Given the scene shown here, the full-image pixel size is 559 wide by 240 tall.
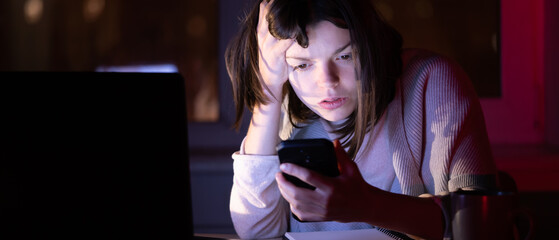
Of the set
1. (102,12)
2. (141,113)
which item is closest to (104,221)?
(141,113)

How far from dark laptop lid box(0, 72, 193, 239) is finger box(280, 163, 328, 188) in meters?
0.15

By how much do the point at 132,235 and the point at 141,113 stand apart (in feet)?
0.54

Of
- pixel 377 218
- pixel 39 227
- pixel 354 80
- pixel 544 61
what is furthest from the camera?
pixel 544 61

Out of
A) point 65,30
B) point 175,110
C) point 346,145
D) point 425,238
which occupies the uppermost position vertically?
point 65,30

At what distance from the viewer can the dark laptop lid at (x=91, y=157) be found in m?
0.69

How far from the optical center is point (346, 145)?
1154 mm

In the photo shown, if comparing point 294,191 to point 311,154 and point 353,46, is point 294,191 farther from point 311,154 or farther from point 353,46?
point 353,46

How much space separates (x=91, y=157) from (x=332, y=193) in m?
0.35

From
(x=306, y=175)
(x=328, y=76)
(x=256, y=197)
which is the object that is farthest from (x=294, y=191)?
(x=256, y=197)

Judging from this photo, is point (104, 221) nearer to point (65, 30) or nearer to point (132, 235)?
point (132, 235)

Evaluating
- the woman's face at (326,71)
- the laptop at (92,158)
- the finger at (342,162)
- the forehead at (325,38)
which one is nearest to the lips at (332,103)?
the woman's face at (326,71)

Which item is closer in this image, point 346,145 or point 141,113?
point 141,113

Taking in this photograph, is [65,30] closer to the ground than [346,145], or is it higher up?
higher up

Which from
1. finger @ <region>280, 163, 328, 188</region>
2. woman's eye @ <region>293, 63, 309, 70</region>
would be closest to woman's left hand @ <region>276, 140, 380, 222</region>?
finger @ <region>280, 163, 328, 188</region>
